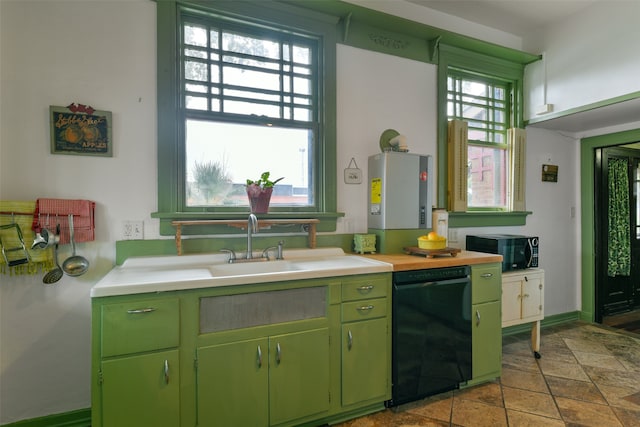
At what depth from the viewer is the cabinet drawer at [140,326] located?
1530 mm

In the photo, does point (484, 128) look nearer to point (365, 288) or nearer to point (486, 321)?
point (486, 321)

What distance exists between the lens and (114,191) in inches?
82.9

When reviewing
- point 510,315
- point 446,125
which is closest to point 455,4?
point 446,125

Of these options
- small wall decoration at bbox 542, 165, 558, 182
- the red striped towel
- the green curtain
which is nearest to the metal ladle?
the red striped towel

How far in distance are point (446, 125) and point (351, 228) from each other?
55.7 inches

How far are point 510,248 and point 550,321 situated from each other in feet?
4.95

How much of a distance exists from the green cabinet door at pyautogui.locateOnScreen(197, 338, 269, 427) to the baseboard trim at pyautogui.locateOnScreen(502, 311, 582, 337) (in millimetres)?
2735

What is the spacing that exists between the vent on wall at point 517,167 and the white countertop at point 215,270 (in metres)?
2.07

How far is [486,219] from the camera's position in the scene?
11.1ft

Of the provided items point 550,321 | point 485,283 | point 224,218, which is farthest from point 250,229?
point 550,321

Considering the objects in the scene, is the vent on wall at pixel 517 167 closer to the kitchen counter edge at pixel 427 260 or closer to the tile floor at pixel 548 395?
the kitchen counter edge at pixel 427 260

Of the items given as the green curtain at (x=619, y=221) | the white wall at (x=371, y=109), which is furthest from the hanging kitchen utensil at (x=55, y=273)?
the green curtain at (x=619, y=221)

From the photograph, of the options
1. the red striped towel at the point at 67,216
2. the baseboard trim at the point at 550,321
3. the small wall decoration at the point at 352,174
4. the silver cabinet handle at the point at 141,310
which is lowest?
the baseboard trim at the point at 550,321

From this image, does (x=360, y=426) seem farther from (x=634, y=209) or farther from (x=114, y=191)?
(x=634, y=209)
